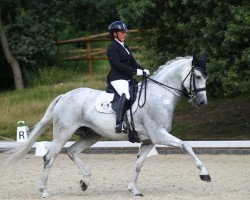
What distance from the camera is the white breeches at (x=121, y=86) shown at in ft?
35.7

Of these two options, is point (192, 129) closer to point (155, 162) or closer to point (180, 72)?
point (155, 162)

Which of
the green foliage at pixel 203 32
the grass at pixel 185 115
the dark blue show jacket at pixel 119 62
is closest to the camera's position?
the dark blue show jacket at pixel 119 62

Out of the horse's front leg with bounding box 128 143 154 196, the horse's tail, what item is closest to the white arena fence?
the horse's tail

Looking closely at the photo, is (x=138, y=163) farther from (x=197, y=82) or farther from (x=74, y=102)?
(x=197, y=82)

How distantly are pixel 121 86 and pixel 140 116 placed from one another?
508mm

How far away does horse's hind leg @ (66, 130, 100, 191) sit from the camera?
1109cm

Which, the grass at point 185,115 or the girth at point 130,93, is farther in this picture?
the grass at point 185,115

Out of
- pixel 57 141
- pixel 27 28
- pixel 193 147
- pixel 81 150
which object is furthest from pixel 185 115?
pixel 57 141

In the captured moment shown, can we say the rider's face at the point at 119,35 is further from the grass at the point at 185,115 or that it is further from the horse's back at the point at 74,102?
the grass at the point at 185,115

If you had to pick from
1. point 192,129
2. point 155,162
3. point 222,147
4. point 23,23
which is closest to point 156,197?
point 155,162

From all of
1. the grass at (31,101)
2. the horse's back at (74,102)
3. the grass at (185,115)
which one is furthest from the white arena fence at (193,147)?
the horse's back at (74,102)

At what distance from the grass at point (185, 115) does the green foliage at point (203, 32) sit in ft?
3.88

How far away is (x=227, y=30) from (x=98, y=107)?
581cm

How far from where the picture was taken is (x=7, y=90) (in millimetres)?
30125
